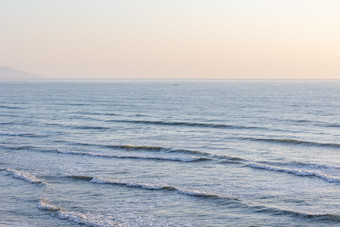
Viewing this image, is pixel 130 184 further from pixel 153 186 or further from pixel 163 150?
pixel 163 150

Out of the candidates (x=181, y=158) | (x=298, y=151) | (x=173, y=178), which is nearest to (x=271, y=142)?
(x=298, y=151)

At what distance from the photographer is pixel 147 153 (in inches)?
1075

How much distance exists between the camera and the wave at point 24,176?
20.1 m

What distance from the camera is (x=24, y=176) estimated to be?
20.9 meters

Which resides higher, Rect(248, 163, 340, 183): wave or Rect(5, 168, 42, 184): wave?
Rect(248, 163, 340, 183): wave

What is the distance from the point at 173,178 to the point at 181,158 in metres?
4.60

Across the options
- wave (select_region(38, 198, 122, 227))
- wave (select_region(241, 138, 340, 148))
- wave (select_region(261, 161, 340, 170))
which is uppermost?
wave (select_region(241, 138, 340, 148))

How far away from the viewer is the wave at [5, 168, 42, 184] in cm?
2006

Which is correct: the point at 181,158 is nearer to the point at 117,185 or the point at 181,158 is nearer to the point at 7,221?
the point at 117,185

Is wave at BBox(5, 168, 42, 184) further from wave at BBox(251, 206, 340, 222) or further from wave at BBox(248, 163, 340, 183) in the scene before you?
wave at BBox(248, 163, 340, 183)

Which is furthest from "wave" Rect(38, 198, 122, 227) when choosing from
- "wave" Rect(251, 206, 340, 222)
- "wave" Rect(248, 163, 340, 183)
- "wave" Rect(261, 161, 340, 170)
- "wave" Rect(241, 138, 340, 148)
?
"wave" Rect(241, 138, 340, 148)

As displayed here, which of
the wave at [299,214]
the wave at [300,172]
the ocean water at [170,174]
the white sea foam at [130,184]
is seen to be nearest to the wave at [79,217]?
the ocean water at [170,174]

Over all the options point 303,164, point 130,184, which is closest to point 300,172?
point 303,164

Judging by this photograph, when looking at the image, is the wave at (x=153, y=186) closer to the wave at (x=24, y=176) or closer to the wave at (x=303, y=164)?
the wave at (x=24, y=176)
